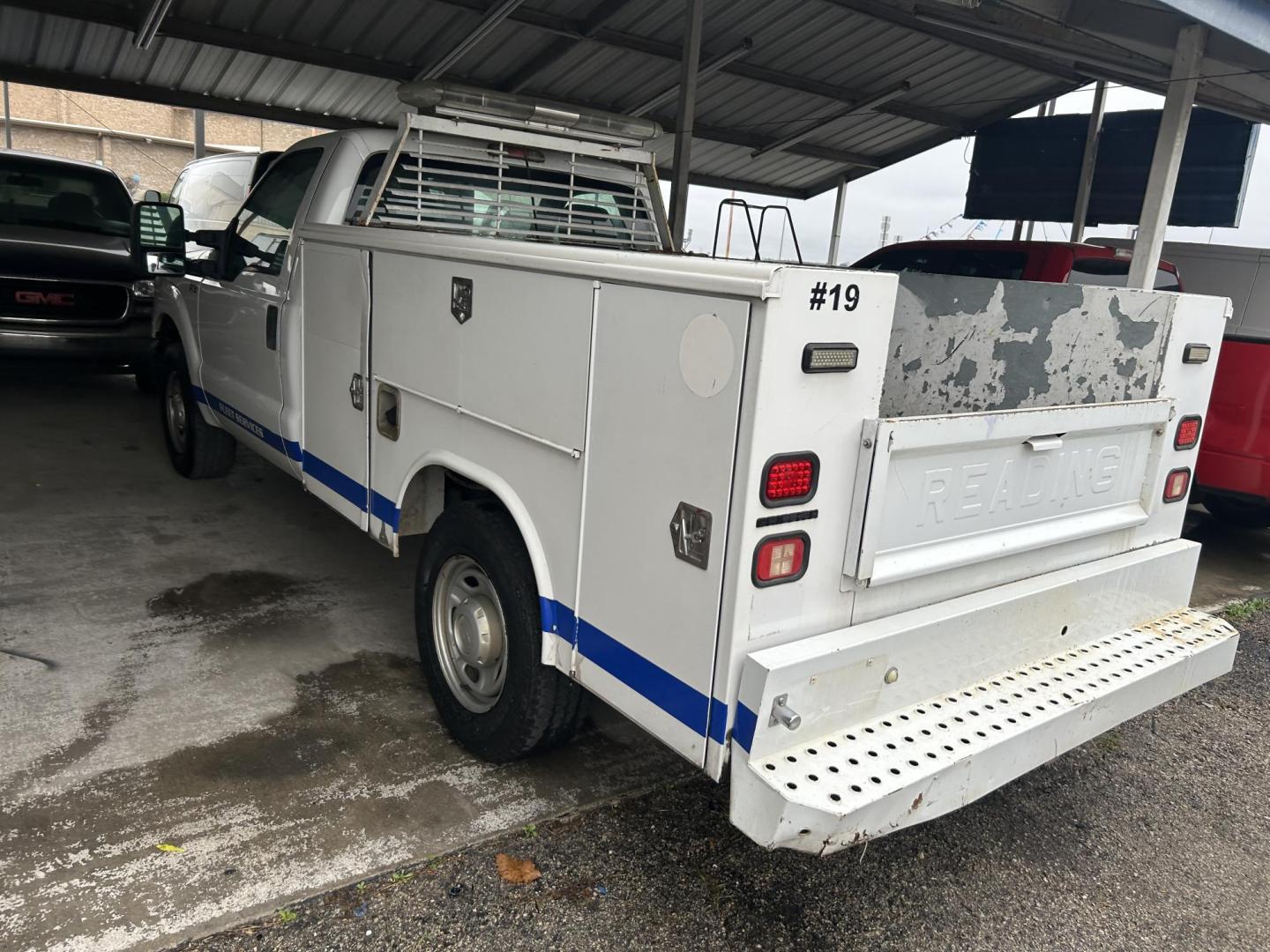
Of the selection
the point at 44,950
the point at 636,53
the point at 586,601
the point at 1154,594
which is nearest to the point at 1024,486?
the point at 1154,594

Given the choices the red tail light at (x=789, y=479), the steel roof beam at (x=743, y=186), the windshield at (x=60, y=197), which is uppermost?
the steel roof beam at (x=743, y=186)

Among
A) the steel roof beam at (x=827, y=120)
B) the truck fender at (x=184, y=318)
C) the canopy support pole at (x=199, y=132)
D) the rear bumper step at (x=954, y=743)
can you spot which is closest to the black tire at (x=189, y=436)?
the truck fender at (x=184, y=318)

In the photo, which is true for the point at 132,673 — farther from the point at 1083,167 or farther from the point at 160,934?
the point at 1083,167

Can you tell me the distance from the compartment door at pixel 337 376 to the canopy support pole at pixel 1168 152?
19.4 ft

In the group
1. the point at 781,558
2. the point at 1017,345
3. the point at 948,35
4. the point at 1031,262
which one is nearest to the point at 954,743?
the point at 781,558

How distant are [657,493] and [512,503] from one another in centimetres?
68

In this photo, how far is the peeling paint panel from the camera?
2.41 meters

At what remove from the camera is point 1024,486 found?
8.85 feet

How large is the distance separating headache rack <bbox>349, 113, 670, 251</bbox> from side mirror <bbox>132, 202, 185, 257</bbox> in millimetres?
1959

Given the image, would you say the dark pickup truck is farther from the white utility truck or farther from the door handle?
the door handle

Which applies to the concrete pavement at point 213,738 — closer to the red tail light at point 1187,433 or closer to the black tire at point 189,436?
the black tire at point 189,436

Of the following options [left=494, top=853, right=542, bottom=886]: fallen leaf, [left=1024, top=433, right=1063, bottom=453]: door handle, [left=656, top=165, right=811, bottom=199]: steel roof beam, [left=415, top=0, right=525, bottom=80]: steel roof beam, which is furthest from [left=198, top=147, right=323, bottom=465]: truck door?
[left=656, top=165, right=811, bottom=199]: steel roof beam

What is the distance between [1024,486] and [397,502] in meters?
2.12

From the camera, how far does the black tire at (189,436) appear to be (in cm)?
595
